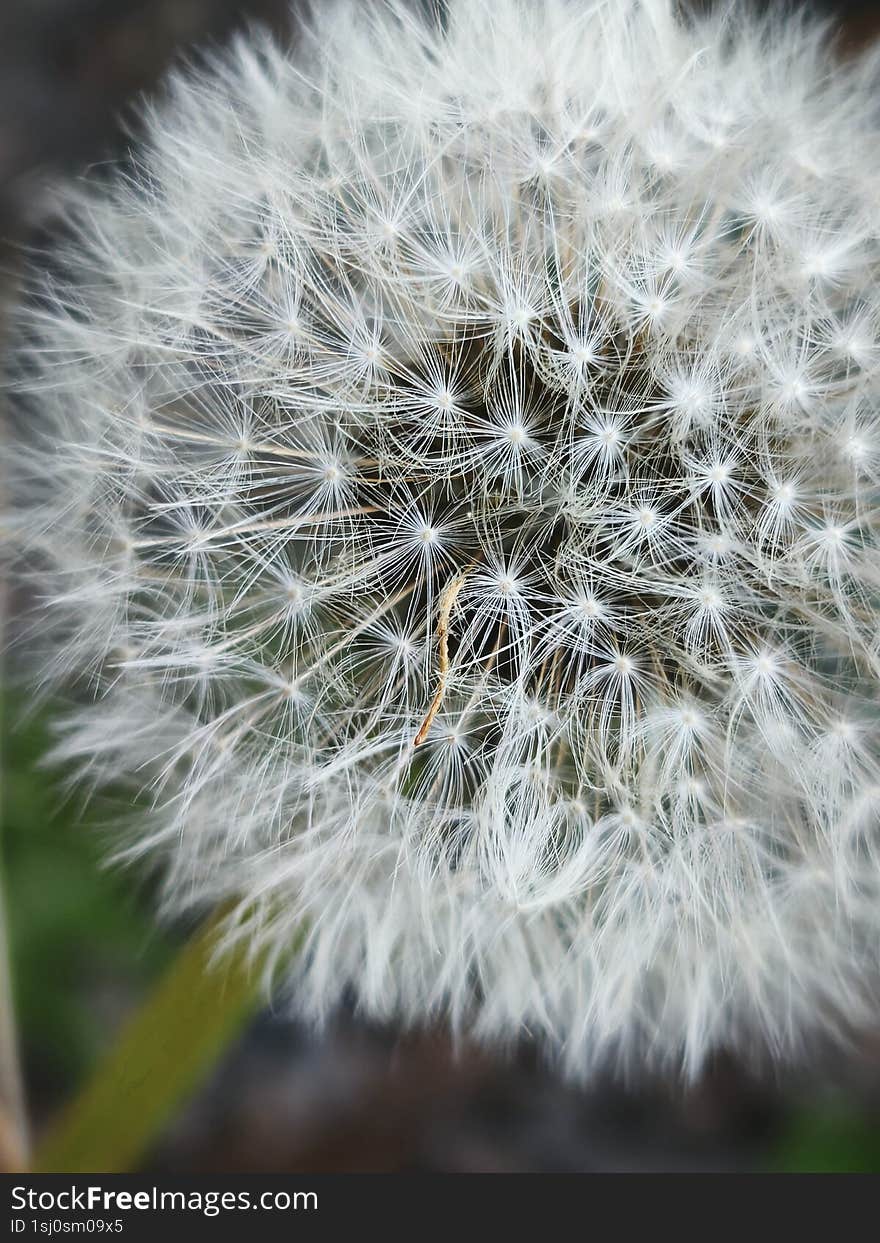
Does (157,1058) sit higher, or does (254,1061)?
(254,1061)

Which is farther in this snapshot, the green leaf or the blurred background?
the blurred background

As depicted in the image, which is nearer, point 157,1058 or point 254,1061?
point 157,1058

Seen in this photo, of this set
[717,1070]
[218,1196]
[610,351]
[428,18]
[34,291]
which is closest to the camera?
[610,351]

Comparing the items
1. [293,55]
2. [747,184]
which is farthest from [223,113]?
[747,184]

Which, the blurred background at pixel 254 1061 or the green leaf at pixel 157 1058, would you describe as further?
the blurred background at pixel 254 1061

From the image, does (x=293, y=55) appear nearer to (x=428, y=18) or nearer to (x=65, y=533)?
(x=428, y=18)
